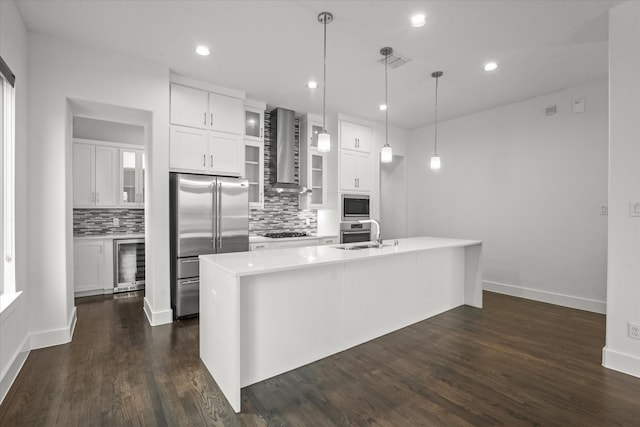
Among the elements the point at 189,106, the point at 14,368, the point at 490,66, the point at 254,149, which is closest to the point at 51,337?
the point at 14,368

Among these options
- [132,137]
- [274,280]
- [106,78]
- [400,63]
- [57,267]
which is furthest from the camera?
[132,137]

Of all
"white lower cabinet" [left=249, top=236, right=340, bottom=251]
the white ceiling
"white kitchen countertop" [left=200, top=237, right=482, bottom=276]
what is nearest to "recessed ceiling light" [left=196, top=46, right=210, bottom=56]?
the white ceiling

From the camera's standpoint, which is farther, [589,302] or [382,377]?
[589,302]

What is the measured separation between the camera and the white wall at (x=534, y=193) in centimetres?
A: 403

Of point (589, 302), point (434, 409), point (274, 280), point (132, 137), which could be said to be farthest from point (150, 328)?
point (589, 302)

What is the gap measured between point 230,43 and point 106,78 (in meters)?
1.33

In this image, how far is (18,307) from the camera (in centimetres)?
255

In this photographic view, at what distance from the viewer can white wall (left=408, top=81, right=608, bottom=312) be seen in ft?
13.2

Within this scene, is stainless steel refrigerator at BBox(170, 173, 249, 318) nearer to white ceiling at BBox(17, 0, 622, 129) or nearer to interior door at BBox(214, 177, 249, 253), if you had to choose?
interior door at BBox(214, 177, 249, 253)

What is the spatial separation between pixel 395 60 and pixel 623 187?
7.58 ft

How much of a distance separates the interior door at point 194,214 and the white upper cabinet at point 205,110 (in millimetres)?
703

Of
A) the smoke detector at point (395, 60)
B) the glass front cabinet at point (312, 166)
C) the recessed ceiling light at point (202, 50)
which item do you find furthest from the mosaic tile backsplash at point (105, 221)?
the smoke detector at point (395, 60)

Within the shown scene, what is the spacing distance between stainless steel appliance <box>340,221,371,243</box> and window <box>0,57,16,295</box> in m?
3.94

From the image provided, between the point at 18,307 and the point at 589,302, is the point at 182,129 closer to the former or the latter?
the point at 18,307
